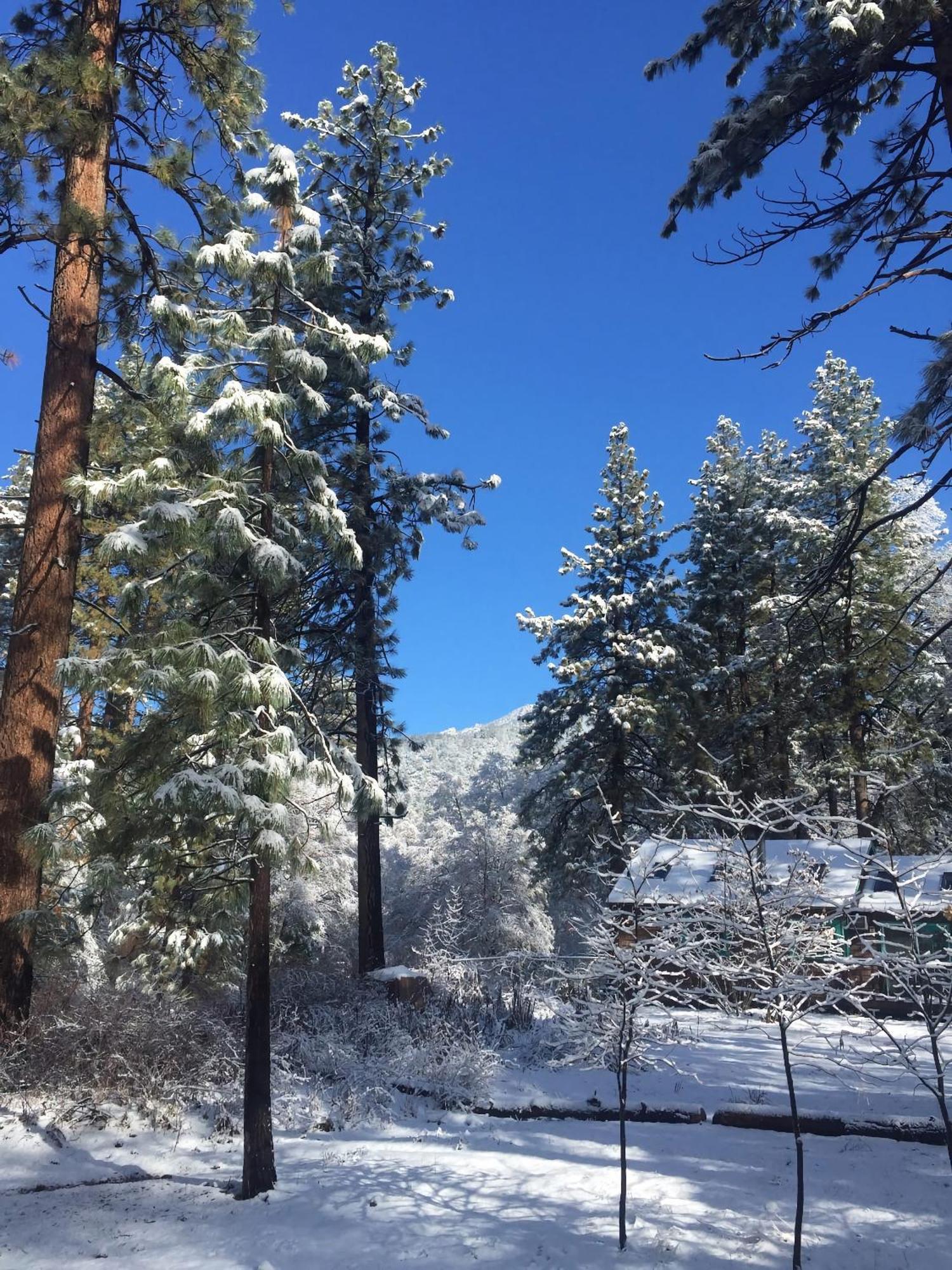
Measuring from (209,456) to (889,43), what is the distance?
25.2 ft

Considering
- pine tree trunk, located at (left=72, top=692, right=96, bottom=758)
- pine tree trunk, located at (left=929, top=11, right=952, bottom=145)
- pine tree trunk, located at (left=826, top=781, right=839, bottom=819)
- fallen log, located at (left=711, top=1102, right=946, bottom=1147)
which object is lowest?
fallen log, located at (left=711, top=1102, right=946, bottom=1147)

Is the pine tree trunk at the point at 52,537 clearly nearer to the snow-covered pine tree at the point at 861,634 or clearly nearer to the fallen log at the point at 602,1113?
the fallen log at the point at 602,1113

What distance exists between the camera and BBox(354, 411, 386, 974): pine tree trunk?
47.2 feet

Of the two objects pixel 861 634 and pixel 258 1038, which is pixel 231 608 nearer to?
pixel 258 1038

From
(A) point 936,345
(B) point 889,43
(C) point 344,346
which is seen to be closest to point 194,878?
(C) point 344,346

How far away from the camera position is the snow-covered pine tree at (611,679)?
21125 millimetres

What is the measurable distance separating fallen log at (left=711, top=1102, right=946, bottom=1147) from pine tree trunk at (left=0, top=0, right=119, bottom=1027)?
7958mm

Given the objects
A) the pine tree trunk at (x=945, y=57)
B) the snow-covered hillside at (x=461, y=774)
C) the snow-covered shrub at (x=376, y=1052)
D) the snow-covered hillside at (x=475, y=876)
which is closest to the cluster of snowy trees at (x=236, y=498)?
the pine tree trunk at (x=945, y=57)

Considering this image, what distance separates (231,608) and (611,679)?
15156 millimetres

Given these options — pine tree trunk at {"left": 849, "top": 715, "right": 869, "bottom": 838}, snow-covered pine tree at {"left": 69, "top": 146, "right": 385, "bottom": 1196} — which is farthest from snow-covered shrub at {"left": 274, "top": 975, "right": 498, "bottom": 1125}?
pine tree trunk at {"left": 849, "top": 715, "right": 869, "bottom": 838}

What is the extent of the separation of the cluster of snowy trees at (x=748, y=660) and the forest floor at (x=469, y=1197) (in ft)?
36.1

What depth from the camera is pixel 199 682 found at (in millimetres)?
6863

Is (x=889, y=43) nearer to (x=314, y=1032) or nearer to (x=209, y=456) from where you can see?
(x=209, y=456)

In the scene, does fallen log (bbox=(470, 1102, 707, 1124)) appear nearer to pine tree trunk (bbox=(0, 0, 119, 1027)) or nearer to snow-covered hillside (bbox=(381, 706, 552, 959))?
pine tree trunk (bbox=(0, 0, 119, 1027))
